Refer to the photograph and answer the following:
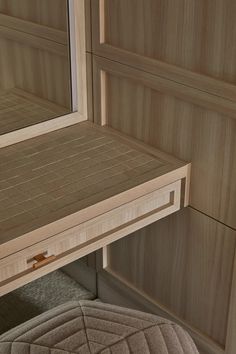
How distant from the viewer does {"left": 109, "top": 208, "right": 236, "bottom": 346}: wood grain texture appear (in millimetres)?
1300

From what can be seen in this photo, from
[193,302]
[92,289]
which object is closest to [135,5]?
[193,302]

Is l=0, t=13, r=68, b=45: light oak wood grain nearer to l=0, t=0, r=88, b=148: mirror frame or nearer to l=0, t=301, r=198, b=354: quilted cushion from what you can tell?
l=0, t=0, r=88, b=148: mirror frame

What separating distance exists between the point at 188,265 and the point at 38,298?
0.58 metres

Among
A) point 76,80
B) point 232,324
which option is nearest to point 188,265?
point 232,324

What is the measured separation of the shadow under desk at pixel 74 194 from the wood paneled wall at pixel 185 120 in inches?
2.5

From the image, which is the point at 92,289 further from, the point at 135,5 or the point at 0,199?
the point at 135,5

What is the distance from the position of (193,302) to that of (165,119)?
0.48 meters

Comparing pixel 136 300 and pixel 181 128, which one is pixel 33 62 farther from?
pixel 136 300

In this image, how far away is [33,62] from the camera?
1.44 metres

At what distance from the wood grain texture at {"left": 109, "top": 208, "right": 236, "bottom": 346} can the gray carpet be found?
0.28 m

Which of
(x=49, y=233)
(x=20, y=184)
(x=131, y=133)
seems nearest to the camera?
(x=49, y=233)

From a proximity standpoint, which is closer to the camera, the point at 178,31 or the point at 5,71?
the point at 178,31

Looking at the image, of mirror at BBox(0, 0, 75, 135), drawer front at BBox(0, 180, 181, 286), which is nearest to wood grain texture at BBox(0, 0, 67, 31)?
mirror at BBox(0, 0, 75, 135)

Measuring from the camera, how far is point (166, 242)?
143cm
